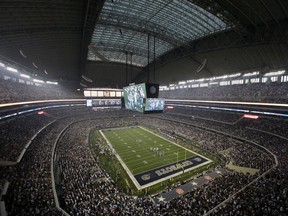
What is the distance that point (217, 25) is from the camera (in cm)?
Result: 2730

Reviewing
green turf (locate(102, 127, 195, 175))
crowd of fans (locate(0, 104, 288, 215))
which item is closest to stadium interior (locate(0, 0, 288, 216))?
crowd of fans (locate(0, 104, 288, 215))

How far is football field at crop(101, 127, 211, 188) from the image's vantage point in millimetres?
22859

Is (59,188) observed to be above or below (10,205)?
below

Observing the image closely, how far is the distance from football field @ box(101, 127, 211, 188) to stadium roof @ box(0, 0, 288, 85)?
1812cm

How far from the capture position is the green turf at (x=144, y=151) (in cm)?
2587

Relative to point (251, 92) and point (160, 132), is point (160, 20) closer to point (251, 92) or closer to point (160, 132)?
point (251, 92)

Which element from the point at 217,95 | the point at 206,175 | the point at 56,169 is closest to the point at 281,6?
the point at 206,175

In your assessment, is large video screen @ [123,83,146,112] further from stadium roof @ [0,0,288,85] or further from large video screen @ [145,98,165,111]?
stadium roof @ [0,0,288,85]

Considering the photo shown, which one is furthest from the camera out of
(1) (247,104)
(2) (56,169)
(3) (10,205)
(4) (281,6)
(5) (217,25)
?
(1) (247,104)

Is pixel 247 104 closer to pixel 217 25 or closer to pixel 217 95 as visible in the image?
pixel 217 95

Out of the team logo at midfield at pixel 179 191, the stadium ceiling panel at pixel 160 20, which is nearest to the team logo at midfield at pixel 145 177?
the team logo at midfield at pixel 179 191

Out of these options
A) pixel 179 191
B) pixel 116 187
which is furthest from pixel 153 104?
pixel 116 187

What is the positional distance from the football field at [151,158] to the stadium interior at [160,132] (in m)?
0.25

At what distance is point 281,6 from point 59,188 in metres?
32.8
